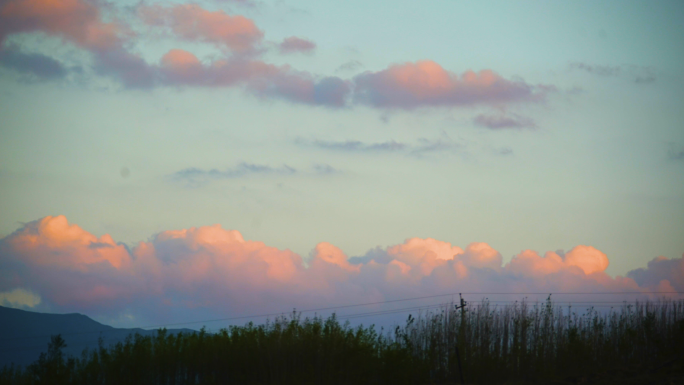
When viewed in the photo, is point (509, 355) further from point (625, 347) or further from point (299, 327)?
point (299, 327)

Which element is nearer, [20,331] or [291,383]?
[291,383]

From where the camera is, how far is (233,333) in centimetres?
2634

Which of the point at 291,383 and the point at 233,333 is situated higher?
the point at 233,333

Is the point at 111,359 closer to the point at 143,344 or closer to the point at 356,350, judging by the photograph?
the point at 143,344

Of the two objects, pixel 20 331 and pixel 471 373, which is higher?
pixel 471 373

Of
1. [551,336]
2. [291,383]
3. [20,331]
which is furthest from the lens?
[20,331]

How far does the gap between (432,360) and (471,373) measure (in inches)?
70.7

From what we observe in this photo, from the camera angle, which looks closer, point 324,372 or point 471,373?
point 324,372

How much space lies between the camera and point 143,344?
84.5ft

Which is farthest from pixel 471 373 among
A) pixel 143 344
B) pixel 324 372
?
pixel 143 344

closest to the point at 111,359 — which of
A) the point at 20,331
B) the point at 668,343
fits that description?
the point at 668,343

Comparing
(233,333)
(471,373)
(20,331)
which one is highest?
(233,333)

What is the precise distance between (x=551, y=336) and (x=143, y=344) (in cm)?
1820

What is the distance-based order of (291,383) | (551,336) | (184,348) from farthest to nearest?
(551,336)
(184,348)
(291,383)
